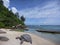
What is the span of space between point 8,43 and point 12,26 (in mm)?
3228

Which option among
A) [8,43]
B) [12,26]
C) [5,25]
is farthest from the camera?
[5,25]

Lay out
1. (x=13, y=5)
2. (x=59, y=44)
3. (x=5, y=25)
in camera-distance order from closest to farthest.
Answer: (x=59, y=44) < (x=13, y=5) < (x=5, y=25)

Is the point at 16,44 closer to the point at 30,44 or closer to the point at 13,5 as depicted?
the point at 30,44

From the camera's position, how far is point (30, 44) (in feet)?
11.9

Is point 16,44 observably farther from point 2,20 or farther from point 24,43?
point 2,20

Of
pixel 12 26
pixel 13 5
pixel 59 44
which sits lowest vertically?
pixel 59 44

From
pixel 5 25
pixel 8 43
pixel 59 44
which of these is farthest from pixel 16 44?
pixel 5 25

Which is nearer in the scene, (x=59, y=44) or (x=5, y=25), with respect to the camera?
(x=59, y=44)

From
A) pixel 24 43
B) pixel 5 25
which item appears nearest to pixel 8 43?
pixel 24 43

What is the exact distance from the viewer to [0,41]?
362 centimetres

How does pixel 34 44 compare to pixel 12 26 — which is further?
pixel 12 26

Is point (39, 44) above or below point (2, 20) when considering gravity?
below

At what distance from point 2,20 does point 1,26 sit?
0.37 m

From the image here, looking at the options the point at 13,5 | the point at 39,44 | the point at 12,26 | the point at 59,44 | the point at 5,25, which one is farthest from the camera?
the point at 5,25
